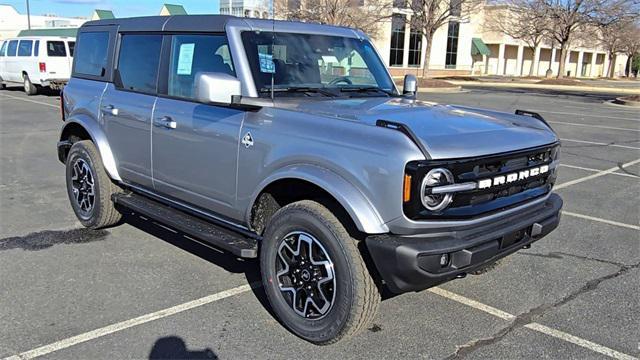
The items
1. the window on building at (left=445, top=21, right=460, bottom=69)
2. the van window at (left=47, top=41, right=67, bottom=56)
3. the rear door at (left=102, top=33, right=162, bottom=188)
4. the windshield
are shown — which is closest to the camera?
the windshield

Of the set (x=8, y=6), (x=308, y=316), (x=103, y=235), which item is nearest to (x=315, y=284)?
(x=308, y=316)

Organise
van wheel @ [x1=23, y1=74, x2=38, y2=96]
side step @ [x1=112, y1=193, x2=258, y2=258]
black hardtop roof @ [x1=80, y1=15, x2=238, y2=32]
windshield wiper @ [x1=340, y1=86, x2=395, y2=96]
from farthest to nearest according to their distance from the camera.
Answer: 1. van wheel @ [x1=23, y1=74, x2=38, y2=96]
2. windshield wiper @ [x1=340, y1=86, x2=395, y2=96]
3. black hardtop roof @ [x1=80, y1=15, x2=238, y2=32]
4. side step @ [x1=112, y1=193, x2=258, y2=258]

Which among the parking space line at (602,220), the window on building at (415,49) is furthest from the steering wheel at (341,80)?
the window on building at (415,49)

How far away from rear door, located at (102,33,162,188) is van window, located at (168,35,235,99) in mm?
249

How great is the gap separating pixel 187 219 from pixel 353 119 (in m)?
1.69

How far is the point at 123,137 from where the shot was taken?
196 inches

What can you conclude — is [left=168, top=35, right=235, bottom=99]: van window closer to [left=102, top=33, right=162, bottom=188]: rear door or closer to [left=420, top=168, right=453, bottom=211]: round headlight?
[left=102, top=33, right=162, bottom=188]: rear door

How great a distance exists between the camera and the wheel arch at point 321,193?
312 cm

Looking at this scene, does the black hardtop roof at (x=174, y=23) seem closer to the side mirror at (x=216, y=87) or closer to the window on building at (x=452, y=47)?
the side mirror at (x=216, y=87)

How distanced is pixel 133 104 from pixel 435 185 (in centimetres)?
290

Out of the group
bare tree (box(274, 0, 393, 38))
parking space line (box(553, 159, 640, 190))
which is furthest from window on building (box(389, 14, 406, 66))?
parking space line (box(553, 159, 640, 190))

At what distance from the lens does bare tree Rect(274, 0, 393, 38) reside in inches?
1316

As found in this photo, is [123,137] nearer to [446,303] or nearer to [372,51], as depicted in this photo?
[372,51]

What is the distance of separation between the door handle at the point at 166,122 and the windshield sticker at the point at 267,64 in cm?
83
